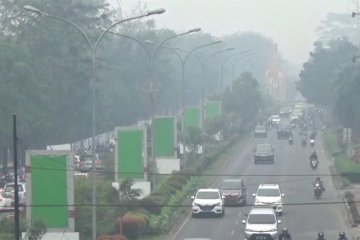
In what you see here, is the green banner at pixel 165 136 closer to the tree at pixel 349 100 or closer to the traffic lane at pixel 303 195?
the traffic lane at pixel 303 195

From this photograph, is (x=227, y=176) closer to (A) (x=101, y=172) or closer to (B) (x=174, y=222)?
(A) (x=101, y=172)

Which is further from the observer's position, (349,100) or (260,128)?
(260,128)

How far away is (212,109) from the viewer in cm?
8925

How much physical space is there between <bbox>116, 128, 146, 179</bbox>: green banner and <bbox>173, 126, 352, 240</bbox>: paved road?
130 inches

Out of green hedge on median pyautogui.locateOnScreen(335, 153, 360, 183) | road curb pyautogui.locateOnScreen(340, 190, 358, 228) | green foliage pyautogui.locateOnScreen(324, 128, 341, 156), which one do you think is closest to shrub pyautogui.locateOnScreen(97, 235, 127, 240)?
road curb pyautogui.locateOnScreen(340, 190, 358, 228)

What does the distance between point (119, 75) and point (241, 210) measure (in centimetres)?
5352

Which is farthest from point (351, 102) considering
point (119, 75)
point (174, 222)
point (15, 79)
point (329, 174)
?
point (174, 222)

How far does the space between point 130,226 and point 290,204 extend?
39.7 feet

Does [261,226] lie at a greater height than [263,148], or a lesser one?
lesser

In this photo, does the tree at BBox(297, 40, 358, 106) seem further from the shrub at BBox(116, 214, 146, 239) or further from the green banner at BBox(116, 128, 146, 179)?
the shrub at BBox(116, 214, 146, 239)

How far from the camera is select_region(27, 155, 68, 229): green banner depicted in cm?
3691

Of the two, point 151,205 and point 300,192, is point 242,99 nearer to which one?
point 300,192

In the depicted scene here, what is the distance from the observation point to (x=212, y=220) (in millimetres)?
47625

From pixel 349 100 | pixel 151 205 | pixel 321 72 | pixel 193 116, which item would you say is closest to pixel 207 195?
pixel 151 205
